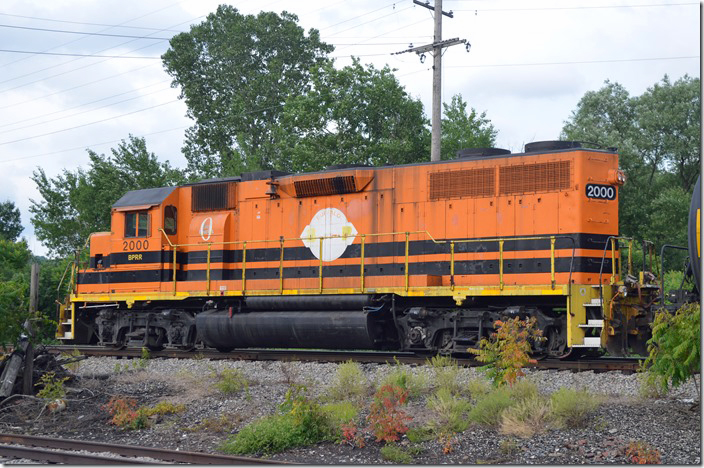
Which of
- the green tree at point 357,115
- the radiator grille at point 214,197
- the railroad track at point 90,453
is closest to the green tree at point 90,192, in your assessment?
the green tree at point 357,115

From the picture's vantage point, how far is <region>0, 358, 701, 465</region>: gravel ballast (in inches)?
336

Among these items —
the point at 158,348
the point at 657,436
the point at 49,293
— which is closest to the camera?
the point at 657,436

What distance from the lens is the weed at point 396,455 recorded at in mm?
8500

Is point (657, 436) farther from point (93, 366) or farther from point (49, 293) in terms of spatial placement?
point (49, 293)

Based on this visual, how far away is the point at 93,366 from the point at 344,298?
213 inches

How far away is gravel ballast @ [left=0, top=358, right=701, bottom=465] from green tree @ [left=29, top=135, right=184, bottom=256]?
18.9 meters

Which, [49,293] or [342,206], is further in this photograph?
[49,293]

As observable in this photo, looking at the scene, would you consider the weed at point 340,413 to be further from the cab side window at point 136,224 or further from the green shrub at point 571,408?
the cab side window at point 136,224

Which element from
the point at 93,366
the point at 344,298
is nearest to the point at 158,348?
the point at 93,366

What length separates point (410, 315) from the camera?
50.8ft

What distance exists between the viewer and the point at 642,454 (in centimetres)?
792

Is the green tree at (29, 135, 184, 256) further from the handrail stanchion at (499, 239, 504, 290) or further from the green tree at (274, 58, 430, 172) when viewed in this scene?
the handrail stanchion at (499, 239, 504, 290)

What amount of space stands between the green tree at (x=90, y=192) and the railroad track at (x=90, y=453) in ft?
79.8

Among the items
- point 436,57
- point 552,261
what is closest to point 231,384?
point 552,261
